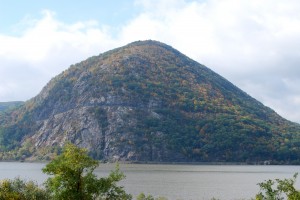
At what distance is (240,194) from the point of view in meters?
97.1

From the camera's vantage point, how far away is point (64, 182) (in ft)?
124

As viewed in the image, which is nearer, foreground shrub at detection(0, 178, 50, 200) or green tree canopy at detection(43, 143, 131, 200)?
green tree canopy at detection(43, 143, 131, 200)

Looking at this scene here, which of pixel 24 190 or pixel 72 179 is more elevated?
pixel 72 179

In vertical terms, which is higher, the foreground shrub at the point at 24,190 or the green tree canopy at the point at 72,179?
the green tree canopy at the point at 72,179

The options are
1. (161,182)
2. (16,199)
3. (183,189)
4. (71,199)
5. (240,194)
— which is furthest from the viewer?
(161,182)

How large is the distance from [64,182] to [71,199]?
5.29 ft

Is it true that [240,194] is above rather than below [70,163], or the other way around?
below

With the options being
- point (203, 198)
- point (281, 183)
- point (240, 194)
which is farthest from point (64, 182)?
point (240, 194)

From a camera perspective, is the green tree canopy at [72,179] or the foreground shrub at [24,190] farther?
the foreground shrub at [24,190]

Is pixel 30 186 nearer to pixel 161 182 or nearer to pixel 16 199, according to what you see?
pixel 16 199

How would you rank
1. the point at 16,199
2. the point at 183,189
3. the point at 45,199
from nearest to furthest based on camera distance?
the point at 16,199, the point at 45,199, the point at 183,189

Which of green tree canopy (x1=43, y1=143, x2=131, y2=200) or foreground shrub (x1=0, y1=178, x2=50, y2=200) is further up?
green tree canopy (x1=43, y1=143, x2=131, y2=200)

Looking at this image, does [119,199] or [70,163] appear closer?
[70,163]

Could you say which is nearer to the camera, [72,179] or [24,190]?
[72,179]
